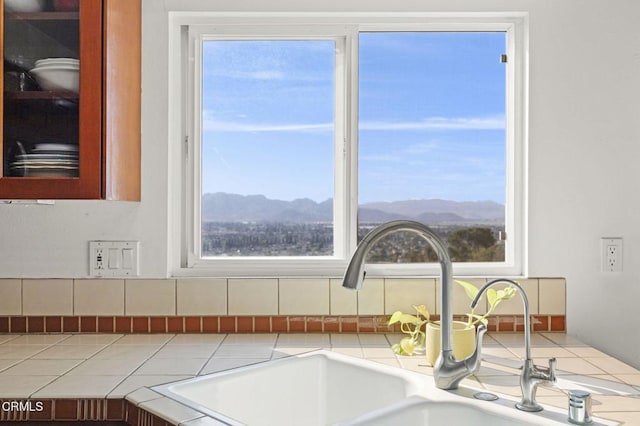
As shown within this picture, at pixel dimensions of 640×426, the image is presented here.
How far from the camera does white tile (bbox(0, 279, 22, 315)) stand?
169 centimetres

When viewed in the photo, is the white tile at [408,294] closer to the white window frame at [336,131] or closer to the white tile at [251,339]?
the white window frame at [336,131]

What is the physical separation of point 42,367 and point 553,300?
54.5 inches

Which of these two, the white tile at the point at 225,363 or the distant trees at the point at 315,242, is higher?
the distant trees at the point at 315,242

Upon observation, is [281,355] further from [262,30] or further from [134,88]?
[262,30]

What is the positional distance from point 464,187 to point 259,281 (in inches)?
27.7

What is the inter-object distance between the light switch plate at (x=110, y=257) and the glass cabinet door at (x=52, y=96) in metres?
0.30

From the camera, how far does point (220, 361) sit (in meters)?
1.38

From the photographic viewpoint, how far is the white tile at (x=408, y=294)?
1704 mm

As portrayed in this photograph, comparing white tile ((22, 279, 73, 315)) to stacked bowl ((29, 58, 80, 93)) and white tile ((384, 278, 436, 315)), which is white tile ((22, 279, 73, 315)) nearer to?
stacked bowl ((29, 58, 80, 93))

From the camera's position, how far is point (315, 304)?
1710 mm

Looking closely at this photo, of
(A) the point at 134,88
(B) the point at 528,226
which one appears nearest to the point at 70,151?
(A) the point at 134,88

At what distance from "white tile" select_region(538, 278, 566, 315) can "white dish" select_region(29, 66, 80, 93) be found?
4.63 feet

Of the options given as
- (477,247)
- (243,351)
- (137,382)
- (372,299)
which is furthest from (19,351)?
(477,247)

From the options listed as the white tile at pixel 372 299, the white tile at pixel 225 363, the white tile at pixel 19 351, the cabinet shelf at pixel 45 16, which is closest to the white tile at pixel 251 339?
the white tile at pixel 225 363
